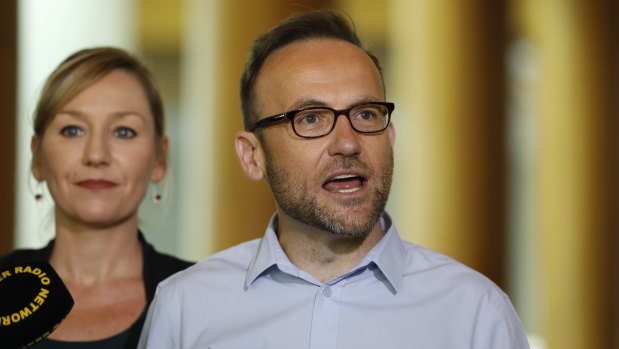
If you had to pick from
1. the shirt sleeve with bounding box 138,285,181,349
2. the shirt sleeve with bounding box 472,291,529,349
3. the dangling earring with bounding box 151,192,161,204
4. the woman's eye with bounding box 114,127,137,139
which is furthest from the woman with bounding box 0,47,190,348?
the shirt sleeve with bounding box 472,291,529,349

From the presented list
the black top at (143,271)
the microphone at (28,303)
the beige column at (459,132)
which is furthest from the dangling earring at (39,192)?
→ the beige column at (459,132)

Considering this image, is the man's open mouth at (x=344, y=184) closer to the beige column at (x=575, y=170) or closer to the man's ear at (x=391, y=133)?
the man's ear at (x=391, y=133)

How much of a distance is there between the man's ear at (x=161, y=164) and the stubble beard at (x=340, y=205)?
734 millimetres

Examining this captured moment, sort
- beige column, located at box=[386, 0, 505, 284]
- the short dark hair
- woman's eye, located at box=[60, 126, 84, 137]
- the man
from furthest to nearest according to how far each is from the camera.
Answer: beige column, located at box=[386, 0, 505, 284] → woman's eye, located at box=[60, 126, 84, 137] → the short dark hair → the man

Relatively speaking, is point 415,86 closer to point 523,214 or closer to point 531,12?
point 531,12

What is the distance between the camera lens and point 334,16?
1863mm

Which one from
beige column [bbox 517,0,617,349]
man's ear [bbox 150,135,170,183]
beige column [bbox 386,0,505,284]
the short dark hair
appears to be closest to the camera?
the short dark hair

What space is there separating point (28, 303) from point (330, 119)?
0.68m

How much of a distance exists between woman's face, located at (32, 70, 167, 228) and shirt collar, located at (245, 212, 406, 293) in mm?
584

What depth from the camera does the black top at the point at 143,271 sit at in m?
2.04

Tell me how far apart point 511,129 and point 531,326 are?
1.53m

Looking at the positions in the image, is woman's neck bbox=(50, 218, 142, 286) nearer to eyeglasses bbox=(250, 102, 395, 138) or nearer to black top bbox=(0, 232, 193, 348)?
black top bbox=(0, 232, 193, 348)

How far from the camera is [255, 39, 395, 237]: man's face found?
1.59 m

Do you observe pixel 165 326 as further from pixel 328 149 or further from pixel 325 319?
Result: pixel 328 149
